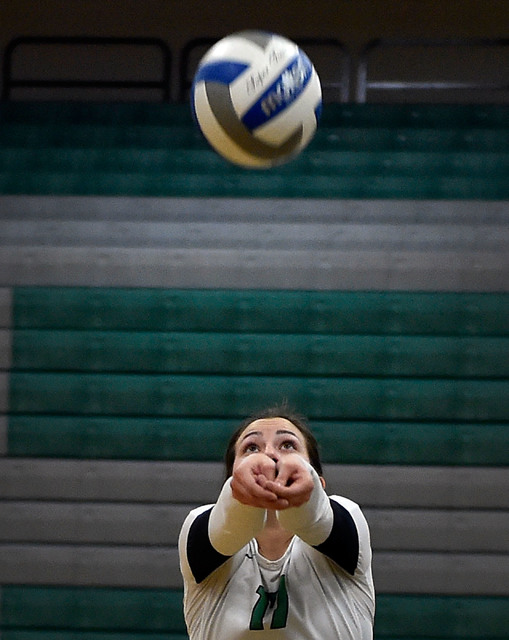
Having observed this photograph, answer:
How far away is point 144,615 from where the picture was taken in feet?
13.8

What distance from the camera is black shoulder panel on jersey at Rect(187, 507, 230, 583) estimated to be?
61.5 inches

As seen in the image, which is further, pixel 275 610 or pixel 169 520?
pixel 169 520

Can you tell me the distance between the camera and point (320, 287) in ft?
14.7

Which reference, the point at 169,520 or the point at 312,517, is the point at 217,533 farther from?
the point at 169,520

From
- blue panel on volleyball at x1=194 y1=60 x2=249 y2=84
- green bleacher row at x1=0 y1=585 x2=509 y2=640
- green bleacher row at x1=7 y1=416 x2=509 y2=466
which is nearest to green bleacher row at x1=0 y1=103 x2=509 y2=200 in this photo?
green bleacher row at x1=7 y1=416 x2=509 y2=466

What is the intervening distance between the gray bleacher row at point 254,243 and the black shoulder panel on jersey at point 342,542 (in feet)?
9.60

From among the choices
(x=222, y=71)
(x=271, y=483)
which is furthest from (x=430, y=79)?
(x=271, y=483)

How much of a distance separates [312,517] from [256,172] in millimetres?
3651

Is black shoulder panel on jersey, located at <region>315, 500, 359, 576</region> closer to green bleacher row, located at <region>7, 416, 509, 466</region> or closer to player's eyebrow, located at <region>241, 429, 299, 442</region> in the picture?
player's eyebrow, located at <region>241, 429, 299, 442</region>

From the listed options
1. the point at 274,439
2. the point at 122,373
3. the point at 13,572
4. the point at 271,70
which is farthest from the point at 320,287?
the point at 274,439

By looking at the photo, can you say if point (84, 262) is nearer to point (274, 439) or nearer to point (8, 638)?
point (8, 638)

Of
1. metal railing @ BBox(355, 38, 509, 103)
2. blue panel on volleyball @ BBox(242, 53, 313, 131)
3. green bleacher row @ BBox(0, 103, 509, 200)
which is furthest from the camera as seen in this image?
metal railing @ BBox(355, 38, 509, 103)

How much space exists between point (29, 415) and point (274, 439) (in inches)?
118

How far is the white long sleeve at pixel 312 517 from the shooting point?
1442 mm
